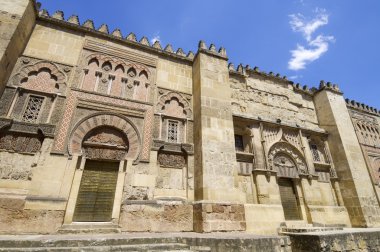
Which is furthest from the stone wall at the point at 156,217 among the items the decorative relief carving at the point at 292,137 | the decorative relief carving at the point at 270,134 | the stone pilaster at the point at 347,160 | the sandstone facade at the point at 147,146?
the stone pilaster at the point at 347,160

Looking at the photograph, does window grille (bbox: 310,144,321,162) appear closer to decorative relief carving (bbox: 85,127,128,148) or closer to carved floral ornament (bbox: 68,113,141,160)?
carved floral ornament (bbox: 68,113,141,160)

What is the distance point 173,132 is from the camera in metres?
6.40

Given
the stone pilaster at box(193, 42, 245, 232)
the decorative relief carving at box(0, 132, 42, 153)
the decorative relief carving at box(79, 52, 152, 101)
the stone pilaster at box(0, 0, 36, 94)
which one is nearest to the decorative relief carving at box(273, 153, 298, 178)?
the stone pilaster at box(193, 42, 245, 232)

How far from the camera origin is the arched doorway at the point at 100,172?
16.0 feet

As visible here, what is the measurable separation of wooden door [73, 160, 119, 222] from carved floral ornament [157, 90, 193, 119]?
221cm

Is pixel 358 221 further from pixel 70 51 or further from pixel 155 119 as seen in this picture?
pixel 70 51

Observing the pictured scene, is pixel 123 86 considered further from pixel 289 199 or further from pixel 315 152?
pixel 315 152

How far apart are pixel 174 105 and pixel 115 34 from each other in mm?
3084

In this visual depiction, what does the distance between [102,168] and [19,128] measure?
2015 millimetres

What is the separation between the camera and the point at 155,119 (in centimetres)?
622

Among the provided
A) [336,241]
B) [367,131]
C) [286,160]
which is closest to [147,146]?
[336,241]

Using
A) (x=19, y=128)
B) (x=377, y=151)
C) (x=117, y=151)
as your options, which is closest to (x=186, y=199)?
(x=117, y=151)

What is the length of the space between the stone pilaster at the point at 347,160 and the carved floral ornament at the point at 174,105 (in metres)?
6.30

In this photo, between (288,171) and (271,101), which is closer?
(288,171)
